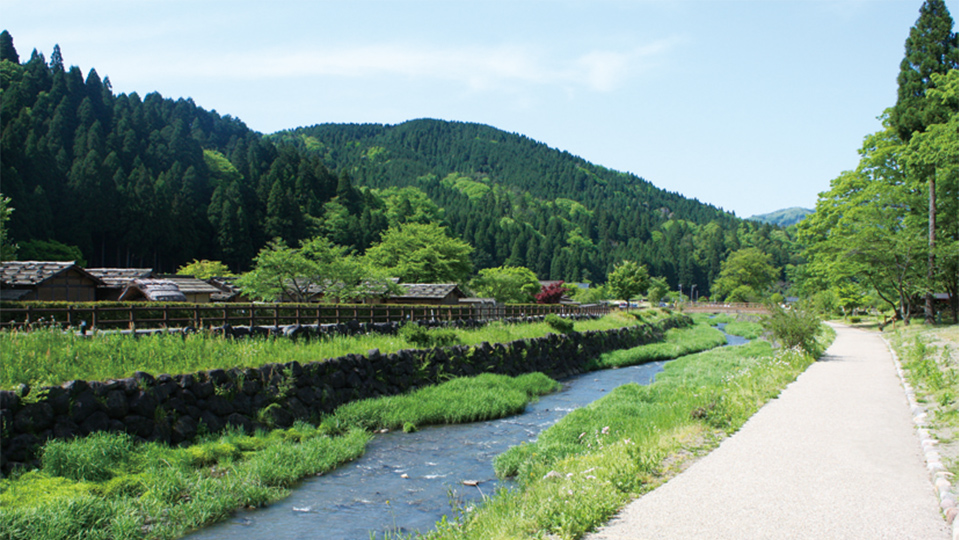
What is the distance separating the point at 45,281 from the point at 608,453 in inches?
1360

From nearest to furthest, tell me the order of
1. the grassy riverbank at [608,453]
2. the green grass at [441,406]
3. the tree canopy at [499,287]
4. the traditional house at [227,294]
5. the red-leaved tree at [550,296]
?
the grassy riverbank at [608,453]
the green grass at [441,406]
the traditional house at [227,294]
the red-leaved tree at [550,296]
the tree canopy at [499,287]

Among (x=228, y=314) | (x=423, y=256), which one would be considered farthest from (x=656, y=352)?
(x=423, y=256)

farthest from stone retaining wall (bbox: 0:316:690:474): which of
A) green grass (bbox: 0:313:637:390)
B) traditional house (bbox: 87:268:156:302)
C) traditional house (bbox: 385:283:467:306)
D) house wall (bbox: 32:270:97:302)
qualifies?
traditional house (bbox: 87:268:156:302)

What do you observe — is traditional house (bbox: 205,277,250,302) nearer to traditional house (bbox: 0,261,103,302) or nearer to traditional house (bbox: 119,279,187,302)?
traditional house (bbox: 119,279,187,302)

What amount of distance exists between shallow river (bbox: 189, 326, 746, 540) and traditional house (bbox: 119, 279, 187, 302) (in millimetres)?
28229

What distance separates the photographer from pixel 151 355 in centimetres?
1252

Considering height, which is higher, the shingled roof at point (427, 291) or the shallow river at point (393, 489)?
the shingled roof at point (427, 291)

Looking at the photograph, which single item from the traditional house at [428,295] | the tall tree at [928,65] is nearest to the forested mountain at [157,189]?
the traditional house at [428,295]

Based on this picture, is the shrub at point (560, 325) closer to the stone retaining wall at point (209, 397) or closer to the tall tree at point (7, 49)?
the stone retaining wall at point (209, 397)

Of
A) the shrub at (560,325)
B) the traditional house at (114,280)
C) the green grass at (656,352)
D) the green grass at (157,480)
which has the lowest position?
the green grass at (656,352)

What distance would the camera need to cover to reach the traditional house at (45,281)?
3096 centimetres

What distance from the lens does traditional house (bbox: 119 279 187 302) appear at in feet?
120

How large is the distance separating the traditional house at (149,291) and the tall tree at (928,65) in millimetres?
43040

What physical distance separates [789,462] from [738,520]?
8.90 ft
